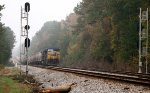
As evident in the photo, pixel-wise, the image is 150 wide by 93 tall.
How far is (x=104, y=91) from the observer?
655 inches

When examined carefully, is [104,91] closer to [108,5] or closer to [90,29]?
[108,5]

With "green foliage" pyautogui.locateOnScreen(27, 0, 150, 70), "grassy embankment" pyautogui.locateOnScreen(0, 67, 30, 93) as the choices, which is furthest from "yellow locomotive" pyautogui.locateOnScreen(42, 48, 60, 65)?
"grassy embankment" pyautogui.locateOnScreen(0, 67, 30, 93)

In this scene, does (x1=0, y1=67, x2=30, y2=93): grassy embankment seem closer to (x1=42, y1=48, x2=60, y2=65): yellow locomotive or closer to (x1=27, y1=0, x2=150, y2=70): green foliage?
(x1=27, y1=0, x2=150, y2=70): green foliage

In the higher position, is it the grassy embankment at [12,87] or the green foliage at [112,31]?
the green foliage at [112,31]

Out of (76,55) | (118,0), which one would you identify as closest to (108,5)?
(118,0)

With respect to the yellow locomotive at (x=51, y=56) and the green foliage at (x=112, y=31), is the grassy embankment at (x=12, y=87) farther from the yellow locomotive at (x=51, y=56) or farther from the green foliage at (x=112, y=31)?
the yellow locomotive at (x=51, y=56)

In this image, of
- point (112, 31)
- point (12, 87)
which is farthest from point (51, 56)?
point (12, 87)

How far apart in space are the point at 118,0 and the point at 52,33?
10309 centimetres

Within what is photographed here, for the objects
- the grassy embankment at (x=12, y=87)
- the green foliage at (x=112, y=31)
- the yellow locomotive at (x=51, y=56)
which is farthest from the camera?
the yellow locomotive at (x=51, y=56)

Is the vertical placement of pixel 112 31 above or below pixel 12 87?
above

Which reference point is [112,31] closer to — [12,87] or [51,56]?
[51,56]

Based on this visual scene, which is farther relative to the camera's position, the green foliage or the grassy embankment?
the green foliage

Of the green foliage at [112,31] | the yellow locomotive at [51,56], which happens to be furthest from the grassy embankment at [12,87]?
the yellow locomotive at [51,56]

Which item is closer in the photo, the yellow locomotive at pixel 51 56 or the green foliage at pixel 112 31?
the green foliage at pixel 112 31
